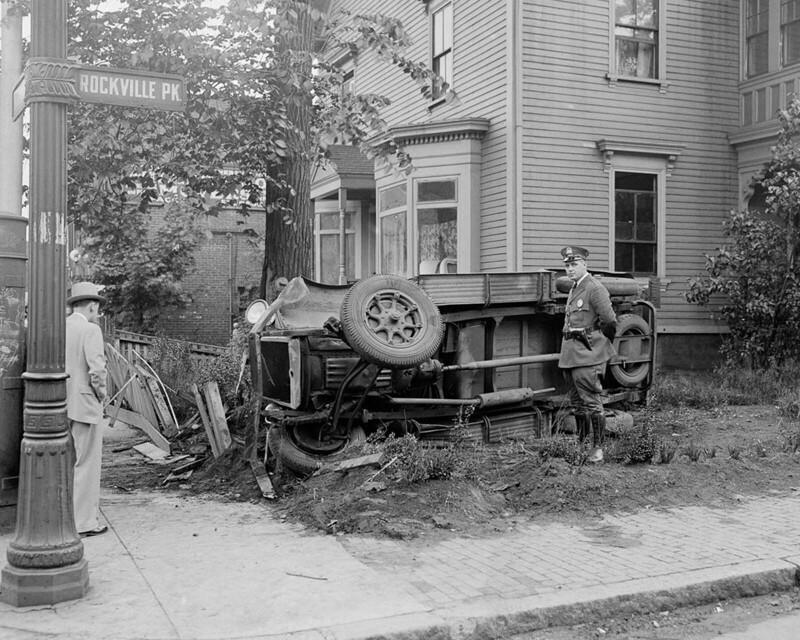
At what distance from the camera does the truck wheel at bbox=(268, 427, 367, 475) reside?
7.84 metres

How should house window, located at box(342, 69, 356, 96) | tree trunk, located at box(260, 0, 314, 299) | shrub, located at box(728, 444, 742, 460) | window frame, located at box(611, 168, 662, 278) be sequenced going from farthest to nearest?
house window, located at box(342, 69, 356, 96) < window frame, located at box(611, 168, 662, 278) < tree trunk, located at box(260, 0, 314, 299) < shrub, located at box(728, 444, 742, 460)

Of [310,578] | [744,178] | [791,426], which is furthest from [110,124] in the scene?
[744,178]

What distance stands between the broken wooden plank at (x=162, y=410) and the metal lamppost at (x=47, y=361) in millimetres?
5982

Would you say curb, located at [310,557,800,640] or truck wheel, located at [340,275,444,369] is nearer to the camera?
curb, located at [310,557,800,640]

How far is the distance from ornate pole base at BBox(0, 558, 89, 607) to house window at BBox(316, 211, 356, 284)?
16263mm

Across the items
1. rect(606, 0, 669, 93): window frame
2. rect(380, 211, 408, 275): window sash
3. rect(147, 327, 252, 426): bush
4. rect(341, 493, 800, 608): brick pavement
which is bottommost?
rect(341, 493, 800, 608): brick pavement

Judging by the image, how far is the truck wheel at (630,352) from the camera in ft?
33.7

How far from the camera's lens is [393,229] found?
17.5m

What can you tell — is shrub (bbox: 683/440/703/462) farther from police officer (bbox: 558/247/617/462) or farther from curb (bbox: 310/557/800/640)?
curb (bbox: 310/557/800/640)

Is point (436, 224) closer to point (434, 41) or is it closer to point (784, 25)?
point (434, 41)

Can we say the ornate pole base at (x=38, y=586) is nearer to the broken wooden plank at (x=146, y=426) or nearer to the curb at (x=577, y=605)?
the curb at (x=577, y=605)

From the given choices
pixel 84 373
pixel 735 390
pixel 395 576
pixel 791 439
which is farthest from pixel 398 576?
pixel 735 390

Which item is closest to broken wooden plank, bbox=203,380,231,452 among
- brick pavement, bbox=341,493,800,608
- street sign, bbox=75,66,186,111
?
brick pavement, bbox=341,493,800,608

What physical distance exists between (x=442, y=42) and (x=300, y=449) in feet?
38.5
